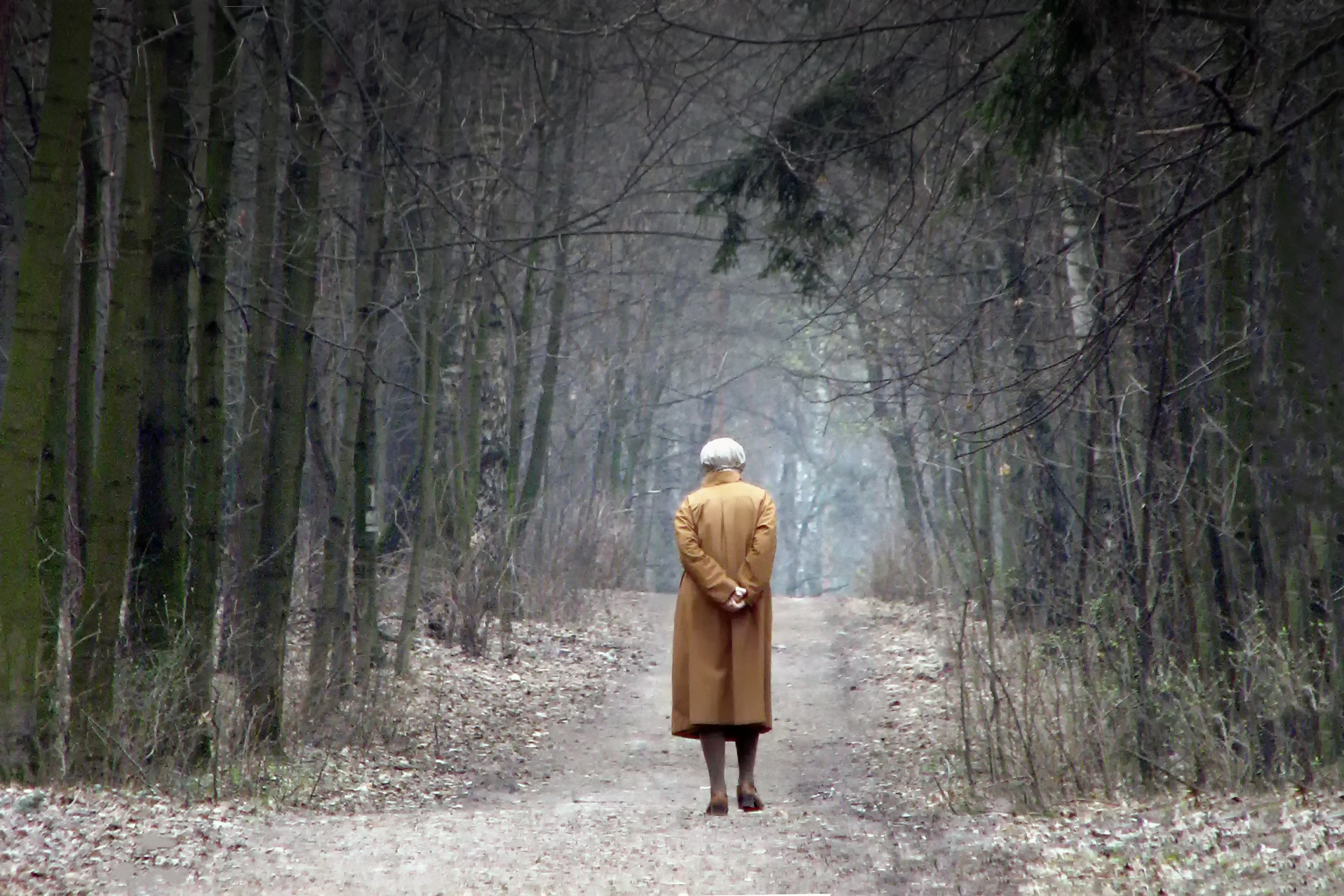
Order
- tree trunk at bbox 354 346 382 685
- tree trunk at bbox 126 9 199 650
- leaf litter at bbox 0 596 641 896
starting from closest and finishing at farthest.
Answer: leaf litter at bbox 0 596 641 896
tree trunk at bbox 126 9 199 650
tree trunk at bbox 354 346 382 685

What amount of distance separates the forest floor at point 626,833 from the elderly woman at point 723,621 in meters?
0.49

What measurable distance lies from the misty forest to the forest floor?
49 centimetres

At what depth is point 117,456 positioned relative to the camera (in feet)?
27.0

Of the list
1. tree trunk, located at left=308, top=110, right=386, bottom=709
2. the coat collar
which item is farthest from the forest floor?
the coat collar

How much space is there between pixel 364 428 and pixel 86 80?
519cm

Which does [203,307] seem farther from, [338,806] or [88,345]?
[338,806]

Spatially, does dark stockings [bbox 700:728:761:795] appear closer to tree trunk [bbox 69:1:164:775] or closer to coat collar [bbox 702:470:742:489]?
coat collar [bbox 702:470:742:489]

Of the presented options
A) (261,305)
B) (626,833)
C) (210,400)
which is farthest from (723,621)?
(261,305)

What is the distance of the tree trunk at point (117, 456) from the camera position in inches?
320

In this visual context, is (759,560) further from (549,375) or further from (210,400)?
(549,375)

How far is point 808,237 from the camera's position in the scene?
35.9 ft

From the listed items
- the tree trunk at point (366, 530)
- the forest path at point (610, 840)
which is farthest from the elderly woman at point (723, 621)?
the tree trunk at point (366, 530)

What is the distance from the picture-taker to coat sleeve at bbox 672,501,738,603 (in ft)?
27.3

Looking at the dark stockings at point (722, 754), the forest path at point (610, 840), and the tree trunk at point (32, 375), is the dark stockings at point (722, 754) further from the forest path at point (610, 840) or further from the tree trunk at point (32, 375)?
the tree trunk at point (32, 375)
